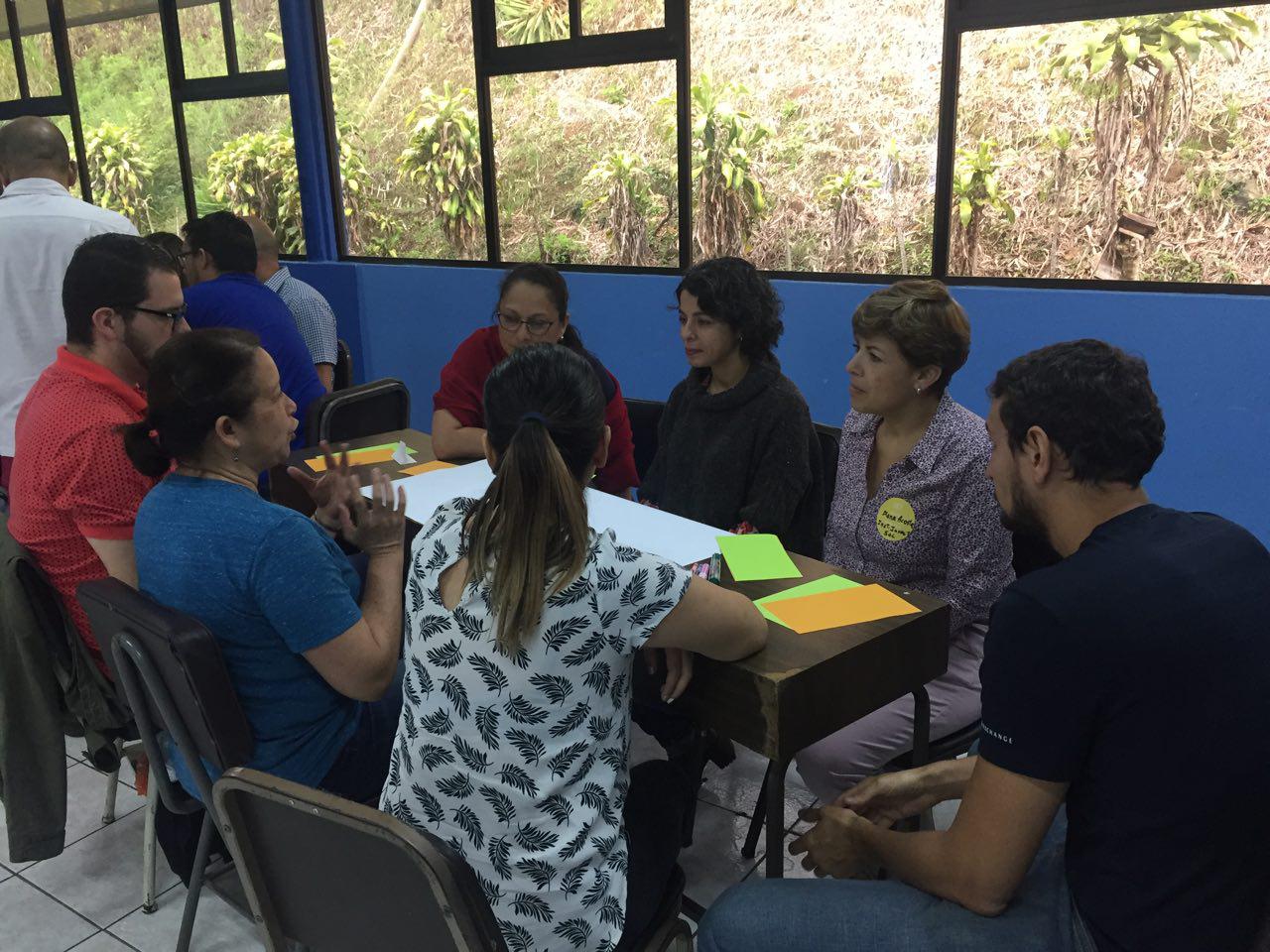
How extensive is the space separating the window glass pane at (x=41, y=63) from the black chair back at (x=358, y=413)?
5.54 metres

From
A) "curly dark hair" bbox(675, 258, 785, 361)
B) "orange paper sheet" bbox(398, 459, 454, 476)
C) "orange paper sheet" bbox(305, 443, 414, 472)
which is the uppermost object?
"curly dark hair" bbox(675, 258, 785, 361)

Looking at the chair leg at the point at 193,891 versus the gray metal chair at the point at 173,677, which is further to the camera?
the chair leg at the point at 193,891

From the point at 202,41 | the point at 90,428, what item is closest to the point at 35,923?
the point at 90,428

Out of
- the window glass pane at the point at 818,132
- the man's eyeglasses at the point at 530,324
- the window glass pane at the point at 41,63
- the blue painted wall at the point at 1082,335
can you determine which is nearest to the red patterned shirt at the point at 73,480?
the man's eyeglasses at the point at 530,324

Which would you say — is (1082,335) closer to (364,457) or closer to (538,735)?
(364,457)

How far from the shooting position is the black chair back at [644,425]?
2.74 metres

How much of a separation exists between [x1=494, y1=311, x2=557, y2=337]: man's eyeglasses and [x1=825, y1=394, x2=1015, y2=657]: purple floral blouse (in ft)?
3.38

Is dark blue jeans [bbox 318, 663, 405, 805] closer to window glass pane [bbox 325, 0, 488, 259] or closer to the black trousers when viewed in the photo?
the black trousers

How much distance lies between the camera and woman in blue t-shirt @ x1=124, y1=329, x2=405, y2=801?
4.75 feet

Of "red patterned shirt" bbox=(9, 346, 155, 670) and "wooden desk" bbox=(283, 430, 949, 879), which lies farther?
"red patterned shirt" bbox=(9, 346, 155, 670)

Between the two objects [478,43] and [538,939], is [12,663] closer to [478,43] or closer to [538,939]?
[538,939]

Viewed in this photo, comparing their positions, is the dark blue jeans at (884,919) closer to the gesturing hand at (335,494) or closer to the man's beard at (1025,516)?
the man's beard at (1025,516)

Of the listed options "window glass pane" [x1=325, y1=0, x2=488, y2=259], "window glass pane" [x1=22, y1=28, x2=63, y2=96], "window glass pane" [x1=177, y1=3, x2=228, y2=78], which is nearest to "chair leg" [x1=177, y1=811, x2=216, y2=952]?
"window glass pane" [x1=325, y1=0, x2=488, y2=259]

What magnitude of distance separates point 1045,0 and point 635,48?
5.51 feet
